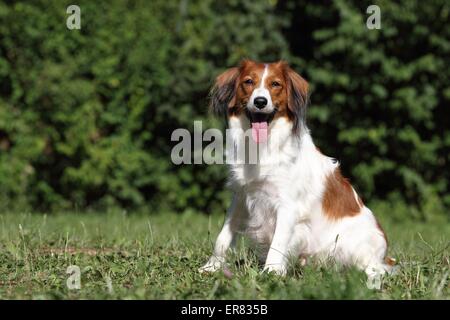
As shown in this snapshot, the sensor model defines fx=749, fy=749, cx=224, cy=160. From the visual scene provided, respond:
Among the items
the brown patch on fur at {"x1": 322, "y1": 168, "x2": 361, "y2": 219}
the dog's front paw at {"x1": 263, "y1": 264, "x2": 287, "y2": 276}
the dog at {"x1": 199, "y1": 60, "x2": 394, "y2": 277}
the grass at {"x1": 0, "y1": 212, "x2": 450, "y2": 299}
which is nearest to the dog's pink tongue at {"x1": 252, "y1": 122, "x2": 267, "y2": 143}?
the dog at {"x1": 199, "y1": 60, "x2": 394, "y2": 277}

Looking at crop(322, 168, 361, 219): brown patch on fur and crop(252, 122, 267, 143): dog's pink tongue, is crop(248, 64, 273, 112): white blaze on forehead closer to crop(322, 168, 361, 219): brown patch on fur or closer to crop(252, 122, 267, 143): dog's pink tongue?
crop(252, 122, 267, 143): dog's pink tongue

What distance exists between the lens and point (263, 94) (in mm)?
5156

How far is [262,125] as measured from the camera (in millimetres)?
5238

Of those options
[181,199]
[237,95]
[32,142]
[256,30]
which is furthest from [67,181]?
[237,95]

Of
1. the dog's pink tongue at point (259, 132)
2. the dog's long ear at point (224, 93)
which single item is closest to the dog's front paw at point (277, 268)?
the dog's pink tongue at point (259, 132)

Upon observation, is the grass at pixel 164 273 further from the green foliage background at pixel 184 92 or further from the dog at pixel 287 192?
the green foliage background at pixel 184 92

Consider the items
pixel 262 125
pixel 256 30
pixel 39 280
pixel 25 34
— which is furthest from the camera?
pixel 256 30

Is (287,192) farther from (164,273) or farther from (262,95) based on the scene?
(164,273)

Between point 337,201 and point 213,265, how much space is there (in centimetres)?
104

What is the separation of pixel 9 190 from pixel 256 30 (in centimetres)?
405

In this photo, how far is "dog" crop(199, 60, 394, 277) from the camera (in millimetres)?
5223

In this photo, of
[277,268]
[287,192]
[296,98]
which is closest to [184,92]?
[296,98]

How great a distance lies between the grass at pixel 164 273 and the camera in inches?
158

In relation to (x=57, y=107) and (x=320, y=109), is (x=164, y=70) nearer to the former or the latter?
(x=57, y=107)
